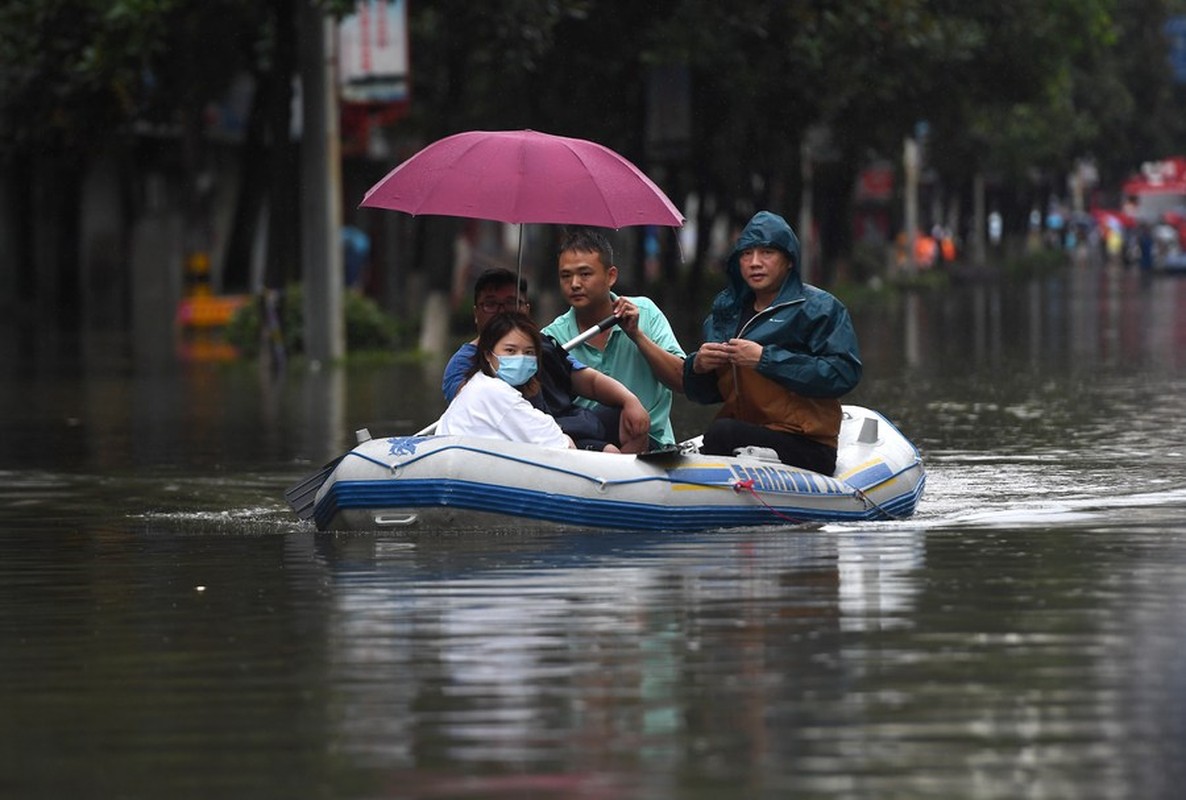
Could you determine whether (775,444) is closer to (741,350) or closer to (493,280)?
(741,350)

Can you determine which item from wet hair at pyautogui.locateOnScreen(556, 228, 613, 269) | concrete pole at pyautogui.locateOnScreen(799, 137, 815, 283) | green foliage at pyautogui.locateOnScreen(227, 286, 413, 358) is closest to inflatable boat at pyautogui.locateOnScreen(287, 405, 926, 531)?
wet hair at pyautogui.locateOnScreen(556, 228, 613, 269)

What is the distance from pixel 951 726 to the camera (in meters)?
7.38

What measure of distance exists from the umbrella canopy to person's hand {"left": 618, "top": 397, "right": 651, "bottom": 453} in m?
0.94

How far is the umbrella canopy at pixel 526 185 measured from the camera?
1372 centimetres

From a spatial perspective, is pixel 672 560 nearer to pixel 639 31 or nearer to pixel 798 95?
pixel 639 31

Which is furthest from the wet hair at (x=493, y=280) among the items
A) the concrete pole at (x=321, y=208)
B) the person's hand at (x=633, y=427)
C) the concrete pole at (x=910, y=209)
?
the concrete pole at (x=910, y=209)

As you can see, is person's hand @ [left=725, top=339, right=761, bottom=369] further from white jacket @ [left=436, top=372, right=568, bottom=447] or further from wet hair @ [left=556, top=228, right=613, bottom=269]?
white jacket @ [left=436, top=372, right=568, bottom=447]

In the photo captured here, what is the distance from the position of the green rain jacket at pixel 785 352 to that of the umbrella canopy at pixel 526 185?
2.49 feet

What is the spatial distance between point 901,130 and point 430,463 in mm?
40652

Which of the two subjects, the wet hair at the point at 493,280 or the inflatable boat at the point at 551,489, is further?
the wet hair at the point at 493,280

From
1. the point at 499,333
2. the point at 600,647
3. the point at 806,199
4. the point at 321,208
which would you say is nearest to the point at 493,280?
the point at 499,333

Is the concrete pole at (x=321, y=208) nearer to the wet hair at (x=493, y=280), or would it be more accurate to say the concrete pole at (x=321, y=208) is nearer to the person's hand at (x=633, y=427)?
the wet hair at (x=493, y=280)

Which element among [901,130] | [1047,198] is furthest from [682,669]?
[1047,198]

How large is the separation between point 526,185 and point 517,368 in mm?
1337
